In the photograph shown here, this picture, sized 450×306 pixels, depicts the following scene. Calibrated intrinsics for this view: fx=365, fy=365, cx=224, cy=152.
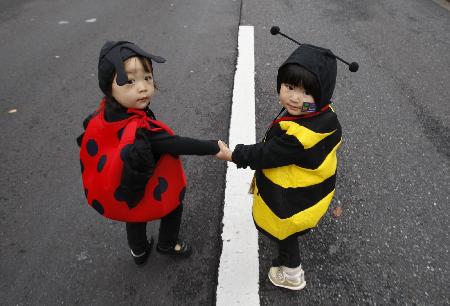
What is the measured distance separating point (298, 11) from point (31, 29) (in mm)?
4437

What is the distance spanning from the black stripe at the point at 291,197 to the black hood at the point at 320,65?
0.40 meters

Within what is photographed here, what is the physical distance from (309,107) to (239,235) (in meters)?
1.11

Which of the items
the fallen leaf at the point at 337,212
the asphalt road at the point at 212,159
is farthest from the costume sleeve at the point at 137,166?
the fallen leaf at the point at 337,212

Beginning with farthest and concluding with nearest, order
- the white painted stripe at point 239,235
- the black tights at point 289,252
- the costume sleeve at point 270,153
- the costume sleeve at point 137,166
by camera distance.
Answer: the white painted stripe at point 239,235 → the black tights at point 289,252 → the costume sleeve at point 270,153 → the costume sleeve at point 137,166

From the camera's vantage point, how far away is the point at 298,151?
161 centimetres

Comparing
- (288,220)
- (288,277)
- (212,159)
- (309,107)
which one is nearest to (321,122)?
(309,107)

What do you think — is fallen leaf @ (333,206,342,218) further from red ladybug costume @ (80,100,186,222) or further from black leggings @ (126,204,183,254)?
red ladybug costume @ (80,100,186,222)

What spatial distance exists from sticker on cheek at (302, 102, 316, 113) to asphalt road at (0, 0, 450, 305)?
105 centimetres

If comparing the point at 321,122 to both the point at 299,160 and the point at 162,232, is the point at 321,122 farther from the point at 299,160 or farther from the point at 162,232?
the point at 162,232

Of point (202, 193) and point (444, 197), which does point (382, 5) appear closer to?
point (444, 197)

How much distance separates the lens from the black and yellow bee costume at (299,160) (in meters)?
1.60

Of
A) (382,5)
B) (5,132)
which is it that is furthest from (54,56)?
(382,5)

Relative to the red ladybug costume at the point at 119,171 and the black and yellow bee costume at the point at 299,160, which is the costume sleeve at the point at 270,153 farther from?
the red ladybug costume at the point at 119,171

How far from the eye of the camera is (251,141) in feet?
10.4
